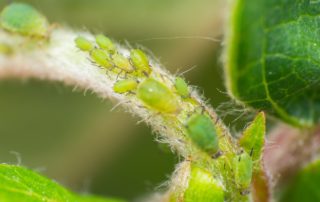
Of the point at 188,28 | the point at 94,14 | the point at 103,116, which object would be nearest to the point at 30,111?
the point at 103,116

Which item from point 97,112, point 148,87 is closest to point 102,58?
point 148,87

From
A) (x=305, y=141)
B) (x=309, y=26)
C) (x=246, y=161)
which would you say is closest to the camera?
(x=246, y=161)

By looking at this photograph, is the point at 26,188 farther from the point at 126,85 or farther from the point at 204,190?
the point at 204,190

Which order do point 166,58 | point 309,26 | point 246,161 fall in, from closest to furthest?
point 246,161 → point 309,26 → point 166,58

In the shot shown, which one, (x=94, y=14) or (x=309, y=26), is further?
(x=94, y=14)

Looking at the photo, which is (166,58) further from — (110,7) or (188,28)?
(110,7)

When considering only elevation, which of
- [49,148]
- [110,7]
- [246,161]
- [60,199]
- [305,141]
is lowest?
[60,199]

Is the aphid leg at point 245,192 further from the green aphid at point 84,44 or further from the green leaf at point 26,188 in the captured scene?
the green aphid at point 84,44
